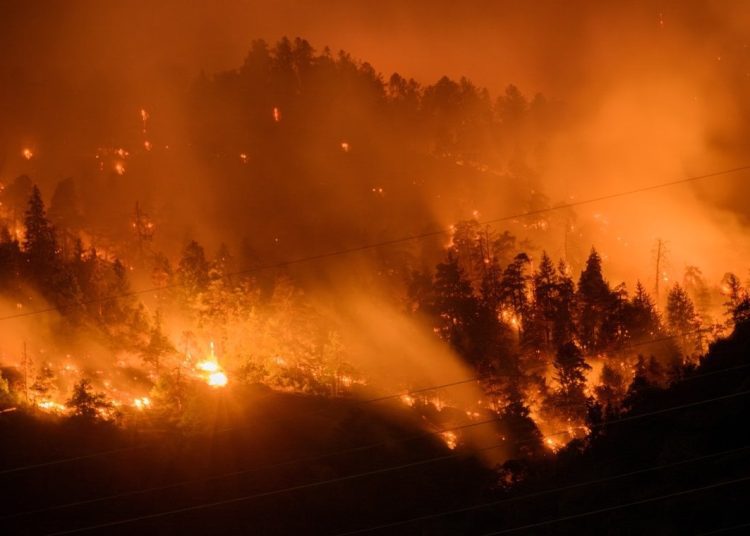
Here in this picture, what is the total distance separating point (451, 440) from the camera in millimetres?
52562

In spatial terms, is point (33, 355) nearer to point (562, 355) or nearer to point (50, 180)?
point (562, 355)

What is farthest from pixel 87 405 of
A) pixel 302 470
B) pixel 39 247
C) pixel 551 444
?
pixel 551 444

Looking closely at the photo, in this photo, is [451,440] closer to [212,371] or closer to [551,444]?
[551,444]

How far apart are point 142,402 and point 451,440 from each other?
82.8 feet

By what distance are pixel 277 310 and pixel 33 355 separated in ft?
70.8

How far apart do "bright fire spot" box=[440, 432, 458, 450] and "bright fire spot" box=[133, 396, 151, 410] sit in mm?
23787

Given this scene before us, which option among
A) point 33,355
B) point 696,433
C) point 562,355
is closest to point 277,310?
point 33,355

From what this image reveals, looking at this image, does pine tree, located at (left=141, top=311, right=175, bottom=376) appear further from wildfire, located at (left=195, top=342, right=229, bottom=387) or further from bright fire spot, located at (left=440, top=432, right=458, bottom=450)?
bright fire spot, located at (left=440, top=432, right=458, bottom=450)

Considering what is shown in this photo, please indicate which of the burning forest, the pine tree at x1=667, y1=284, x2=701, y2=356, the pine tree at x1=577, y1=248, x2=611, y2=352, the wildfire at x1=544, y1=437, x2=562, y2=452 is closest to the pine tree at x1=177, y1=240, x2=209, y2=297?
the burning forest

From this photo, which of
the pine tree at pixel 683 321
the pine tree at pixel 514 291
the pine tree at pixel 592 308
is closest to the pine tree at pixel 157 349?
the pine tree at pixel 514 291

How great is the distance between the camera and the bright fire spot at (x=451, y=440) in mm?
51844

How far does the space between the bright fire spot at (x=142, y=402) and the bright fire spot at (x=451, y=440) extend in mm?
23787

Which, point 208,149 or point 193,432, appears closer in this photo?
point 193,432

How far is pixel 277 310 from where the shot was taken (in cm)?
6216
